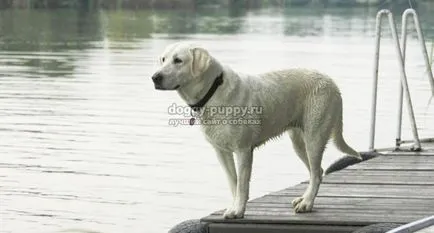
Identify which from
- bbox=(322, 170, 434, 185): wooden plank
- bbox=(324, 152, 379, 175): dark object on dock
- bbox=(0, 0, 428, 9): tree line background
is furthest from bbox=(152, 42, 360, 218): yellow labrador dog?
bbox=(0, 0, 428, 9): tree line background

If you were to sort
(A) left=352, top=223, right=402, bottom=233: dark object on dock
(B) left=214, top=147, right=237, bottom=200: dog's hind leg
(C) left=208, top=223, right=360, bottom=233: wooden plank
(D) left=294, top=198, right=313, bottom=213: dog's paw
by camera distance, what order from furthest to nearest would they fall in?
(D) left=294, top=198, right=313, bottom=213: dog's paw
(B) left=214, top=147, right=237, bottom=200: dog's hind leg
(C) left=208, top=223, right=360, bottom=233: wooden plank
(A) left=352, top=223, right=402, bottom=233: dark object on dock

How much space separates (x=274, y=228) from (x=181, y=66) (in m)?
1.18

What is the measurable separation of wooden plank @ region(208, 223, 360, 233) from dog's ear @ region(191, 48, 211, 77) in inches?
39.2

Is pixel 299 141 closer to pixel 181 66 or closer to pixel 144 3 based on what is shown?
pixel 181 66

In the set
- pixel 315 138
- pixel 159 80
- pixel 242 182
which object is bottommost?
pixel 242 182

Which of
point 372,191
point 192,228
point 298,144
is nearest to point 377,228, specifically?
point 192,228

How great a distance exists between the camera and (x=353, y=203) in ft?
29.7

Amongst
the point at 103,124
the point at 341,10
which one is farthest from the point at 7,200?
the point at 341,10

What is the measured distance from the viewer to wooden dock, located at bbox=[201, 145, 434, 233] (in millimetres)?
8273

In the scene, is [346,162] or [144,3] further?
[144,3]

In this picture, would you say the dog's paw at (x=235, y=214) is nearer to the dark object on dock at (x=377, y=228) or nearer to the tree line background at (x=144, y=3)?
the dark object on dock at (x=377, y=228)

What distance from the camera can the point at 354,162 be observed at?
→ 12203 millimetres

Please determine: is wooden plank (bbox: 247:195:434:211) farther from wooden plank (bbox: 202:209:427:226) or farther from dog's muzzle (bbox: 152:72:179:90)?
dog's muzzle (bbox: 152:72:179:90)

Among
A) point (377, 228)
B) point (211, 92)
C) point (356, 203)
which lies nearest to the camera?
point (377, 228)
